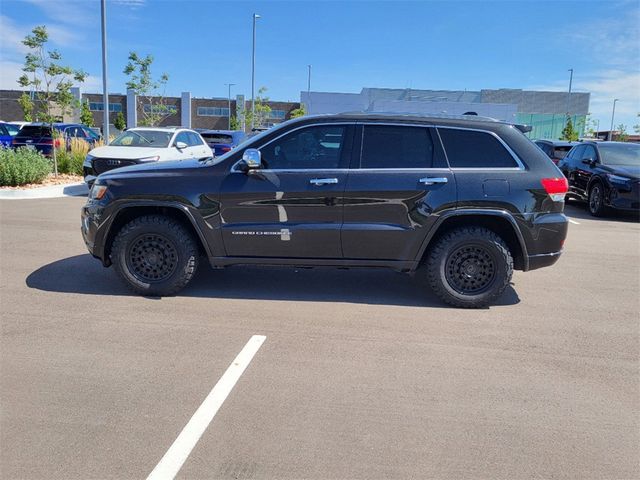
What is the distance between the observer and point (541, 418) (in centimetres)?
326

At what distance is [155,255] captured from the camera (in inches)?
208

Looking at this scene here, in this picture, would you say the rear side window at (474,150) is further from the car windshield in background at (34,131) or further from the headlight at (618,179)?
the car windshield in background at (34,131)

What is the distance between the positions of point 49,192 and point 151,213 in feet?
30.2

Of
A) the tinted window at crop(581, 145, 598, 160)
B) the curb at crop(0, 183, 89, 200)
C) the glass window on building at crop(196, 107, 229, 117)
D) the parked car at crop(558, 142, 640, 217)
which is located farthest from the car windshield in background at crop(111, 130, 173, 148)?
the glass window on building at crop(196, 107, 229, 117)

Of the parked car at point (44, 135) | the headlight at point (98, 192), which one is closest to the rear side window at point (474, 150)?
the headlight at point (98, 192)

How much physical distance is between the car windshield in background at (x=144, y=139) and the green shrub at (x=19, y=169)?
209 cm

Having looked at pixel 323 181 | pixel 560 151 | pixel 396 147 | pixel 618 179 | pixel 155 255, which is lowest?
pixel 155 255

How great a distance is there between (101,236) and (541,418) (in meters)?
4.26

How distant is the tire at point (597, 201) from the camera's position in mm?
12094

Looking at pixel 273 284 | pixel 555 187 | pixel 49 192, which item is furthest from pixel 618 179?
pixel 49 192

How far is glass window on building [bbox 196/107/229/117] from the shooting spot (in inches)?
2758

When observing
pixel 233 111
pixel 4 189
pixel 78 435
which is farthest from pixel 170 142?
pixel 233 111

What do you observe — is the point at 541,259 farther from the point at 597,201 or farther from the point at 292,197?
the point at 597,201

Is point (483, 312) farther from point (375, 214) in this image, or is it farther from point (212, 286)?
point (212, 286)
